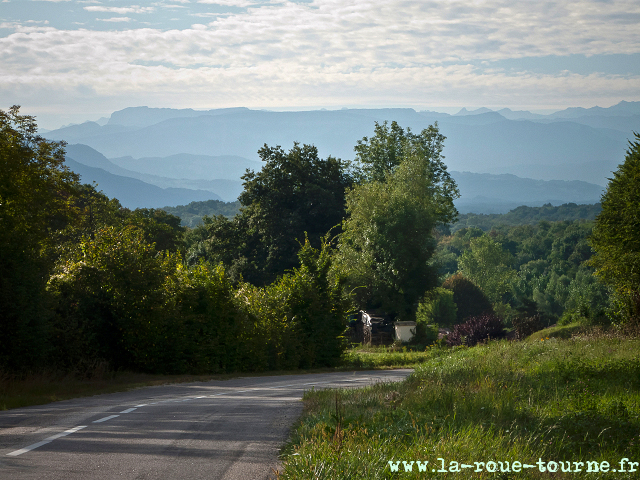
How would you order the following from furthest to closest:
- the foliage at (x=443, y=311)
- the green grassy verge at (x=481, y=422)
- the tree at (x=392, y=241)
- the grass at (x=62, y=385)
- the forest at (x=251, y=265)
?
the foliage at (x=443, y=311) → the tree at (x=392, y=241) → the forest at (x=251, y=265) → the grass at (x=62, y=385) → the green grassy verge at (x=481, y=422)

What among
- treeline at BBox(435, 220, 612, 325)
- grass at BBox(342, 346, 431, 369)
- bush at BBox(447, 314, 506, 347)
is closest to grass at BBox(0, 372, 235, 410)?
grass at BBox(342, 346, 431, 369)

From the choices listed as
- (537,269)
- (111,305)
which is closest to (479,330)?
(111,305)

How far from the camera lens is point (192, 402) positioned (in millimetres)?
12758

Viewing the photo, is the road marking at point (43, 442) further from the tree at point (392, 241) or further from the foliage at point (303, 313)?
the tree at point (392, 241)

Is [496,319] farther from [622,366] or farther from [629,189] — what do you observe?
[622,366]

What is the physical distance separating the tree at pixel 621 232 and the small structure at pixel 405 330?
47.9ft

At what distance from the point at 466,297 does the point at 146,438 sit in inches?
3662

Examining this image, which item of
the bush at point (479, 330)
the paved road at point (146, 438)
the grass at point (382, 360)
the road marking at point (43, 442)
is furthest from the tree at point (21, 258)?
the bush at point (479, 330)

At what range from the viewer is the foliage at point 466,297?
313 ft

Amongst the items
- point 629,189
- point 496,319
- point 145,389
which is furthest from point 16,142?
point 629,189

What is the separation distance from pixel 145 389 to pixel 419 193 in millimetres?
40911

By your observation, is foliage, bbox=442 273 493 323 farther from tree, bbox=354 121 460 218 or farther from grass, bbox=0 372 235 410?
grass, bbox=0 372 235 410

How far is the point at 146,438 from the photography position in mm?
8203

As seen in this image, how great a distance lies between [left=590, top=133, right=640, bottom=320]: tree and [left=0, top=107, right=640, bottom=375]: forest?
9 cm
